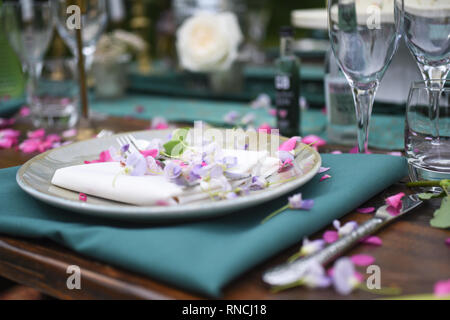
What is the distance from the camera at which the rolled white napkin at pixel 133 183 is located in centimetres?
47

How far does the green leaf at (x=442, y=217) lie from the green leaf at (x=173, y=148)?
1.01ft

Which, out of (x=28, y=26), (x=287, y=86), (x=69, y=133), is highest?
(x=28, y=26)

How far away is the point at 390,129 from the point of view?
102 centimetres

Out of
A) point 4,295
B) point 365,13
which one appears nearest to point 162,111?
point 4,295

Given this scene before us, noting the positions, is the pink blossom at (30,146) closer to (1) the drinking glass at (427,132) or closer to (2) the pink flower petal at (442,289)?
(1) the drinking glass at (427,132)

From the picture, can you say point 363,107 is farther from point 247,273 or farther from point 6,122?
point 6,122

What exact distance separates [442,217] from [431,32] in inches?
9.7

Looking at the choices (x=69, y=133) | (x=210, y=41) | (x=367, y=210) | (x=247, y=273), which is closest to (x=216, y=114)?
(x=210, y=41)

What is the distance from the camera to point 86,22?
1178mm

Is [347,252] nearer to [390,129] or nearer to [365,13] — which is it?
[365,13]
